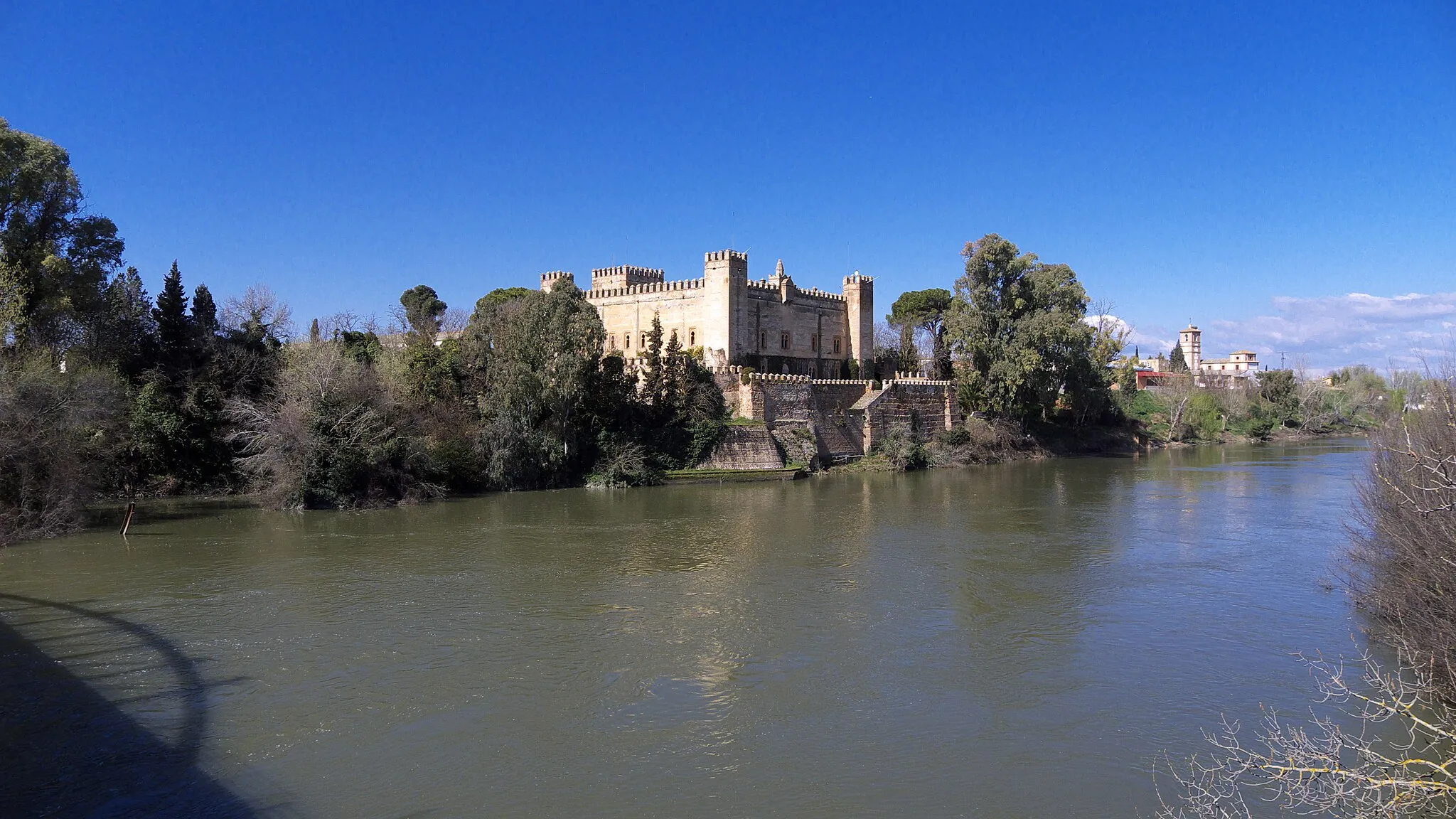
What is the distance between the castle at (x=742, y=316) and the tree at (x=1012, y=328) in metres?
6.90

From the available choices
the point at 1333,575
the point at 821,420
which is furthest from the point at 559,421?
the point at 1333,575

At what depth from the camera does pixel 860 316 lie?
158 feet

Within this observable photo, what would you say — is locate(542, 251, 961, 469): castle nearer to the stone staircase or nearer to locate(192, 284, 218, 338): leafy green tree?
the stone staircase

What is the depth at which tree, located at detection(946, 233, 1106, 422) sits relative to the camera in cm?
3984

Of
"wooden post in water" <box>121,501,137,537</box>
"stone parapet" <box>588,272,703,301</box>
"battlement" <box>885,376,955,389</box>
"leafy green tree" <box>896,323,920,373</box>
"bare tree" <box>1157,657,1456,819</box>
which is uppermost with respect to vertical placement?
"stone parapet" <box>588,272,703,301</box>

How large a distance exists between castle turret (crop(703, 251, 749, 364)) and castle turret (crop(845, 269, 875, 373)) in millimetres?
8550

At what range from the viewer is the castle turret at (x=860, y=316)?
157 feet

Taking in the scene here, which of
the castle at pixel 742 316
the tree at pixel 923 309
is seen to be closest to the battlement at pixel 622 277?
the castle at pixel 742 316

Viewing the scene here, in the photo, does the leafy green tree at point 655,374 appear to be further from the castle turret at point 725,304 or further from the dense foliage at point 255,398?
the castle turret at point 725,304

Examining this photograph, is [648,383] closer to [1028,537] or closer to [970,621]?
[1028,537]

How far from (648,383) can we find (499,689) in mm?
24467

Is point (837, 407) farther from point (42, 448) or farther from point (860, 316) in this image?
point (42, 448)

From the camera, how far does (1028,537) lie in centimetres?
2094

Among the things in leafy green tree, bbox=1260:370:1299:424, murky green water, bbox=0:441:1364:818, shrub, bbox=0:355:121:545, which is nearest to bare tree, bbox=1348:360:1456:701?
murky green water, bbox=0:441:1364:818
